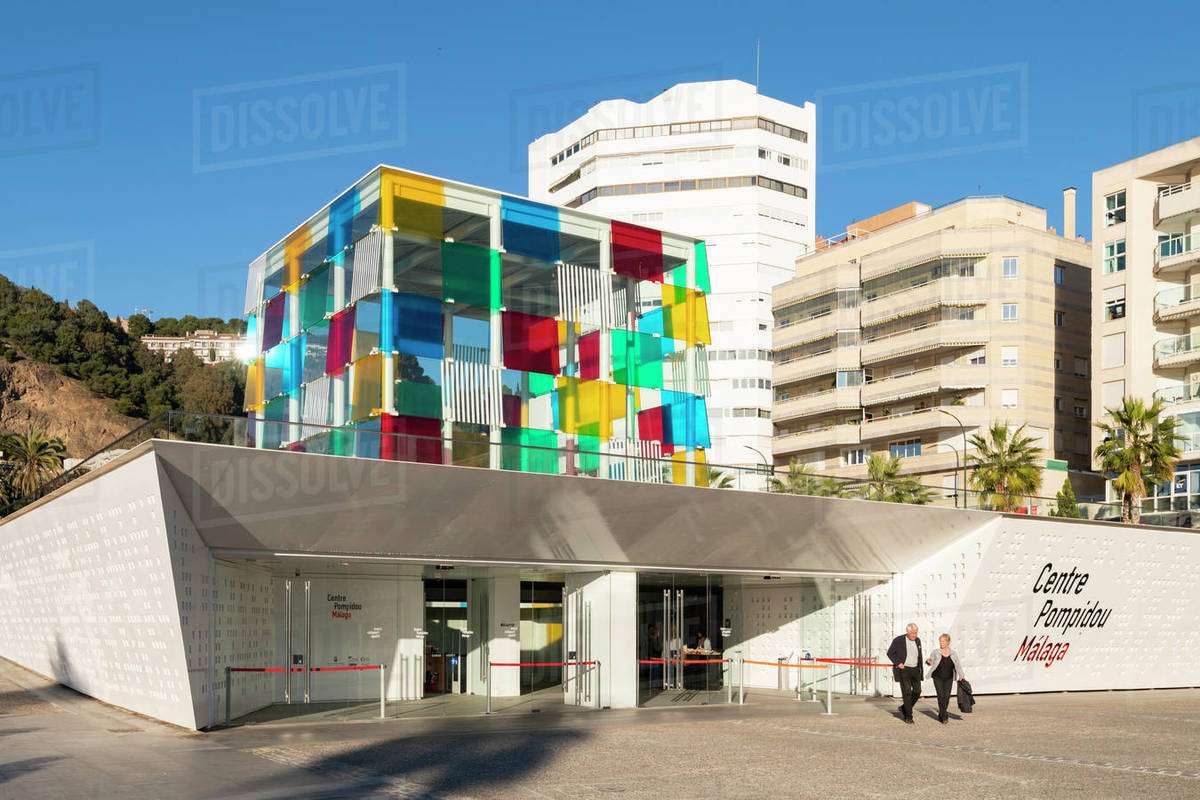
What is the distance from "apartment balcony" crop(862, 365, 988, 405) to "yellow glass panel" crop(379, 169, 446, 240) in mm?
44389

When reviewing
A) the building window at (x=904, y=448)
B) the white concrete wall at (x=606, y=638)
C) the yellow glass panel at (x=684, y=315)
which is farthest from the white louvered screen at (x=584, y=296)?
the building window at (x=904, y=448)

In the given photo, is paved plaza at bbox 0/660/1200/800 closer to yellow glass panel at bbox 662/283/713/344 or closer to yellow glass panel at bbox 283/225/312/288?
yellow glass panel at bbox 662/283/713/344

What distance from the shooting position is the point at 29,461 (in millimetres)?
70062

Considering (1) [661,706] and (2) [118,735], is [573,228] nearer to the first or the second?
(1) [661,706]

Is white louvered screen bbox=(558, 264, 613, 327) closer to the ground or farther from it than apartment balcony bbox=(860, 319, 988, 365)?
closer to the ground

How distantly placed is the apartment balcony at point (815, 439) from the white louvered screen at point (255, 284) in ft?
147

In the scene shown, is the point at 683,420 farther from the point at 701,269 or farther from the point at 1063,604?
the point at 1063,604

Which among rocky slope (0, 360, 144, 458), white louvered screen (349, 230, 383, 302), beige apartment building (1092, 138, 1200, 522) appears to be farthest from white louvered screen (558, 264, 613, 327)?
rocky slope (0, 360, 144, 458)

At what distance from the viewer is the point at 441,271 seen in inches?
997

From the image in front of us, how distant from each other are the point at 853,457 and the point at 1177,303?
2328 cm

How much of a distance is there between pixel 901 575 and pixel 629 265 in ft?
32.1

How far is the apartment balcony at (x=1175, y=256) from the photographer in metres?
49.6

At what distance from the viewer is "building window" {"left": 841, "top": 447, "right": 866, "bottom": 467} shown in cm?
6975

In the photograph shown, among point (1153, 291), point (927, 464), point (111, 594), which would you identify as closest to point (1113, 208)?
point (1153, 291)
